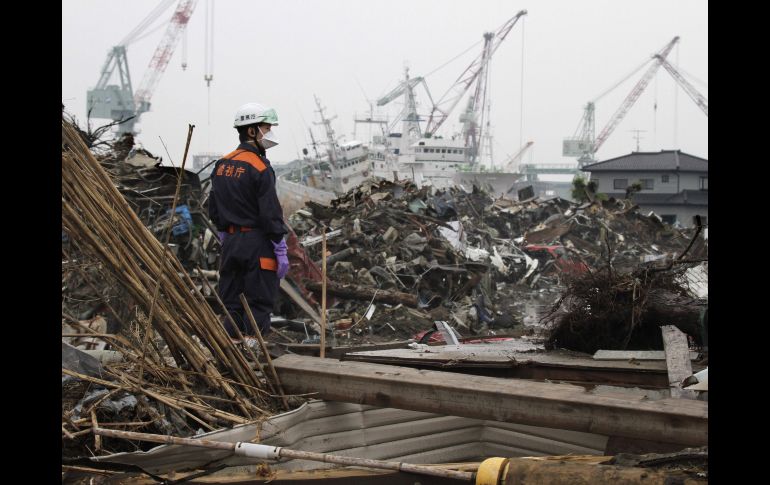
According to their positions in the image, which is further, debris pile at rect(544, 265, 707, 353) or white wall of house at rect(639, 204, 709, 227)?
white wall of house at rect(639, 204, 709, 227)

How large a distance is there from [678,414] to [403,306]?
678 cm

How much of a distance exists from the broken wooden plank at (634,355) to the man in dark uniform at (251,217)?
1.95 metres

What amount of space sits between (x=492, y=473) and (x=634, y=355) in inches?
71.3

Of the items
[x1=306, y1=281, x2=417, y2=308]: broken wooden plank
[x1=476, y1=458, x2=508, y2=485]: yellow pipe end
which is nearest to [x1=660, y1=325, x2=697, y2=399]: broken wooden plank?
[x1=476, y1=458, x2=508, y2=485]: yellow pipe end

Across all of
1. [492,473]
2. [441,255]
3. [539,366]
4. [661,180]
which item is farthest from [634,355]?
[661,180]

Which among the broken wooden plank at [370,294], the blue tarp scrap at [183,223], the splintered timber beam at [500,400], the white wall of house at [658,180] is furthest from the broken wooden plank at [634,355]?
the white wall of house at [658,180]

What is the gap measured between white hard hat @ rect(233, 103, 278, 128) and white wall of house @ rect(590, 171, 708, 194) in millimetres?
41480

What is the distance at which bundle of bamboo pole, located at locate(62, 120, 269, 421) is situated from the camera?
2701 mm

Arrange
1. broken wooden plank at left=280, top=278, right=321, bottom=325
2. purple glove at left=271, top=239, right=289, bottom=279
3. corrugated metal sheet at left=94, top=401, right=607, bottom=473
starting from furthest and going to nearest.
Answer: broken wooden plank at left=280, top=278, right=321, bottom=325 → purple glove at left=271, top=239, right=289, bottom=279 → corrugated metal sheet at left=94, top=401, right=607, bottom=473

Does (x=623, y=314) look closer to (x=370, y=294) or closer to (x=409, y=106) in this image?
(x=370, y=294)

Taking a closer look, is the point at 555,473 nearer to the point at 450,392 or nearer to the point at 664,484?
the point at 664,484

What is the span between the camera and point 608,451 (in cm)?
257

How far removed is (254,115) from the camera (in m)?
4.58

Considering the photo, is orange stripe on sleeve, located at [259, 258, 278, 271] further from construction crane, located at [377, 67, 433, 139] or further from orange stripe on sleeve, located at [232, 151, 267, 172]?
construction crane, located at [377, 67, 433, 139]
